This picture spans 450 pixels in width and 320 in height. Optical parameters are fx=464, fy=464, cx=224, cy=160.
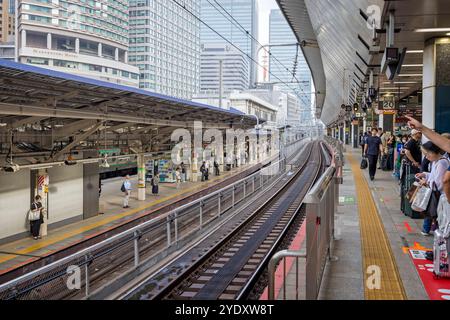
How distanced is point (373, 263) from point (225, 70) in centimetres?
9421

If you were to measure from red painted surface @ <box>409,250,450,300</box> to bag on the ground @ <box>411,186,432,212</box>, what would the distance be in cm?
65

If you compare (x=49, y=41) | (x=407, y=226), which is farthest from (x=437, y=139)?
(x=49, y=41)

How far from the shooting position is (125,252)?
10.6 m

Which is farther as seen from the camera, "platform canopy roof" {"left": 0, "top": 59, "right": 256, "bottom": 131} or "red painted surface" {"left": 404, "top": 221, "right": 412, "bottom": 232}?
"platform canopy roof" {"left": 0, "top": 59, "right": 256, "bottom": 131}

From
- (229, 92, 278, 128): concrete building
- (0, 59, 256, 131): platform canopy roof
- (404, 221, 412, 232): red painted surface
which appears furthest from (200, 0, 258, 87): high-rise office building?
(404, 221, 412, 232): red painted surface

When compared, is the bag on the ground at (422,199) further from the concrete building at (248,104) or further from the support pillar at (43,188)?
the concrete building at (248,104)

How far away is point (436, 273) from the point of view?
481 cm

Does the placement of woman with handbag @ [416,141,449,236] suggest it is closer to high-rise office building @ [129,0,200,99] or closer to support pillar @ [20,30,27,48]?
support pillar @ [20,30,27,48]

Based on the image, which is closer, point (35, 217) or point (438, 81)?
point (438, 81)

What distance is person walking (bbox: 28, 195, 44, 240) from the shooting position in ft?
41.9

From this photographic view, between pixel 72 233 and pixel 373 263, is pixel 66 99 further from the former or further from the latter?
pixel 373 263

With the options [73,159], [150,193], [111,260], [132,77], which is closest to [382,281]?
[111,260]

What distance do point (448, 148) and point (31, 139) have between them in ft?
42.1

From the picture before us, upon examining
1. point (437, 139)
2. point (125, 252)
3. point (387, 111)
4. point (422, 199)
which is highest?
point (387, 111)
